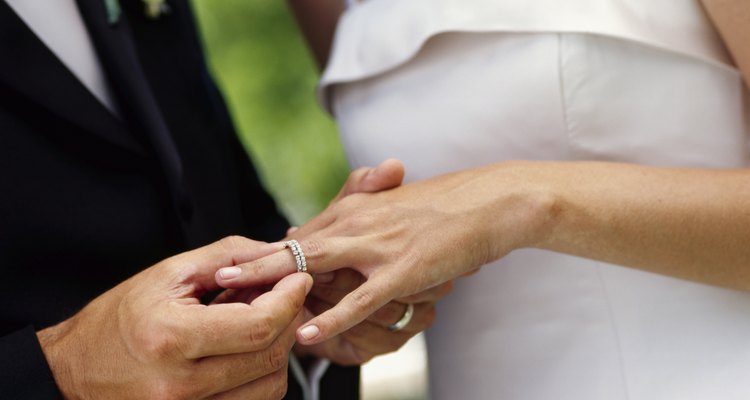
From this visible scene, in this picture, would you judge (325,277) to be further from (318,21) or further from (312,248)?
(318,21)

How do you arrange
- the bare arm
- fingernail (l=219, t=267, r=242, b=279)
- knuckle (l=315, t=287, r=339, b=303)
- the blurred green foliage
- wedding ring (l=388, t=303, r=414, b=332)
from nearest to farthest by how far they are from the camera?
fingernail (l=219, t=267, r=242, b=279)
knuckle (l=315, t=287, r=339, b=303)
wedding ring (l=388, t=303, r=414, b=332)
the bare arm
the blurred green foliage

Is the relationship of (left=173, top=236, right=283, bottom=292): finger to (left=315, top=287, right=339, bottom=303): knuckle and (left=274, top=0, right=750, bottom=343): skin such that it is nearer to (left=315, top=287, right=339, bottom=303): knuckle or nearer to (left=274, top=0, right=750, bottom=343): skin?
(left=274, top=0, right=750, bottom=343): skin

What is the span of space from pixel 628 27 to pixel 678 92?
153 mm

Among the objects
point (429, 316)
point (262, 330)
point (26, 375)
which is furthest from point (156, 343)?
point (429, 316)

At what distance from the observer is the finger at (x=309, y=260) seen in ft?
4.62

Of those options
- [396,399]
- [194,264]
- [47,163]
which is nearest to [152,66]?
[47,163]

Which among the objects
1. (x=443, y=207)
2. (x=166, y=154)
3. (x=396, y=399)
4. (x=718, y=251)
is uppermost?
(x=166, y=154)

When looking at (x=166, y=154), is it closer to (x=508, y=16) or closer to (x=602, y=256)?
(x=508, y=16)

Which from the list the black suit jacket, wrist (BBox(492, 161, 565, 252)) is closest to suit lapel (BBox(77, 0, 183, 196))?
the black suit jacket

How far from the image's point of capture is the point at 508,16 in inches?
65.8

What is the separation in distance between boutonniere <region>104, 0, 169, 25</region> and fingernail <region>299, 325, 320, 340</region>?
81 centimetres

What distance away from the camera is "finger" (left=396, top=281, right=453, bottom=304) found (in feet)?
5.44

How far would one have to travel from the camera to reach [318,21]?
221 centimetres

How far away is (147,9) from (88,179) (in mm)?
512
